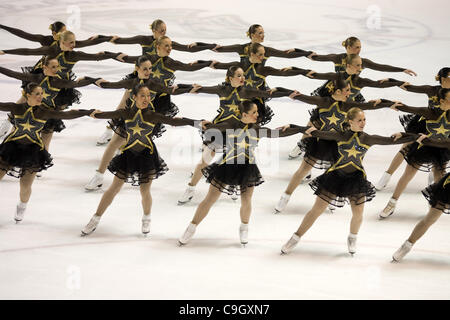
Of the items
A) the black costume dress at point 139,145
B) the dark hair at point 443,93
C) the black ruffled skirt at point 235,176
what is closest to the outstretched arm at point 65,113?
the black costume dress at point 139,145

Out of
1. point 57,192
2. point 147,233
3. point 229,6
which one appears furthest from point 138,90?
point 229,6

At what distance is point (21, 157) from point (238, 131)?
1984 mm

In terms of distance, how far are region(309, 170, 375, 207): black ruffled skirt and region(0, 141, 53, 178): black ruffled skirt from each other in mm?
2561

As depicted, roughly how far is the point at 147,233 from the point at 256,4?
870 cm

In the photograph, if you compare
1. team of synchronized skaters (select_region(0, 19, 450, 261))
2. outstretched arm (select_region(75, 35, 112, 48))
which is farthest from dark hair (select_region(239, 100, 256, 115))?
outstretched arm (select_region(75, 35, 112, 48))

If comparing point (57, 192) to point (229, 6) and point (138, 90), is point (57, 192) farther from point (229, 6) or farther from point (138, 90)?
point (229, 6)

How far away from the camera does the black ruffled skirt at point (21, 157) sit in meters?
7.29

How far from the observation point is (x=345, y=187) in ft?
22.5

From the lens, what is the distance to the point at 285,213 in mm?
8039

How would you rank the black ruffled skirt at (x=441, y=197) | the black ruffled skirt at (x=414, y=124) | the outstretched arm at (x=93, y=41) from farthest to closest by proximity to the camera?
the outstretched arm at (x=93, y=41) < the black ruffled skirt at (x=414, y=124) < the black ruffled skirt at (x=441, y=197)

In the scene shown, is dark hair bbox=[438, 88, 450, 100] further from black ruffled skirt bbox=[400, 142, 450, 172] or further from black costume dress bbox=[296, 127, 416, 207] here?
black costume dress bbox=[296, 127, 416, 207]

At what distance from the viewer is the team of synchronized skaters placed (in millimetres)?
6934

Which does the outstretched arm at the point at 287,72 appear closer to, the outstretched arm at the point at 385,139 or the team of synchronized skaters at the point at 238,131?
the team of synchronized skaters at the point at 238,131

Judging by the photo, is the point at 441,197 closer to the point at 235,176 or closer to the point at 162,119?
the point at 235,176
